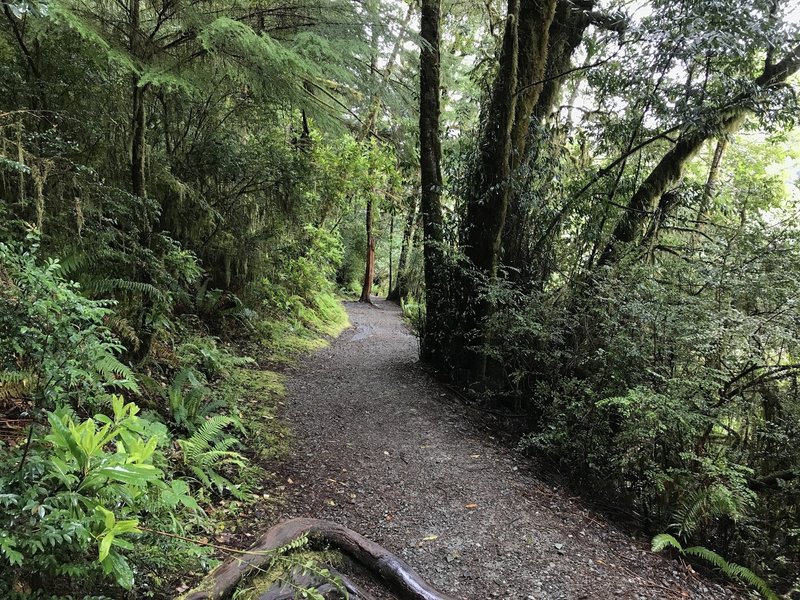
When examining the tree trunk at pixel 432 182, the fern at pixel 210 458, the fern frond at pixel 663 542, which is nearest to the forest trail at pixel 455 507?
the fern frond at pixel 663 542

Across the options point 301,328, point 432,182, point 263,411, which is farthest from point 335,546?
point 301,328

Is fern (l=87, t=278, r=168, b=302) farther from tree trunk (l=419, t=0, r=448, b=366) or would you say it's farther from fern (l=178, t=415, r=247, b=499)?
tree trunk (l=419, t=0, r=448, b=366)

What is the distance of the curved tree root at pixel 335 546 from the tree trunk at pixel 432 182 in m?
4.65

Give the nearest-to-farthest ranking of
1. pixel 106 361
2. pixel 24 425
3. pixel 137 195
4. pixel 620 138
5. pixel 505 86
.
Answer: pixel 24 425, pixel 106 361, pixel 137 195, pixel 620 138, pixel 505 86

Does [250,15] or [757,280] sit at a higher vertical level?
[250,15]

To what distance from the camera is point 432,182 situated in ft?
25.9

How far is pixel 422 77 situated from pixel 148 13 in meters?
4.12

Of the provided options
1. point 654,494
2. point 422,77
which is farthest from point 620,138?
point 654,494

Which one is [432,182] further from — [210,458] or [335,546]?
[335,546]

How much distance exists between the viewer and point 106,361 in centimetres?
358

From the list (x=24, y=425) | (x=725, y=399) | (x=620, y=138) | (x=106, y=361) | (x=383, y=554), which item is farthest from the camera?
(x=620, y=138)

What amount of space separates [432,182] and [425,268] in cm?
150

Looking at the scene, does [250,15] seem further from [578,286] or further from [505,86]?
[578,286]

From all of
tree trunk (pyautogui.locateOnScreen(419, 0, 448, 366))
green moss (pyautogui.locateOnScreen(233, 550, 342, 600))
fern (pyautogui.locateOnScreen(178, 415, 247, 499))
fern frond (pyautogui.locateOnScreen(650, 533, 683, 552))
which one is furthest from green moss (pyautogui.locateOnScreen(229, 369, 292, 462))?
fern frond (pyautogui.locateOnScreen(650, 533, 683, 552))
